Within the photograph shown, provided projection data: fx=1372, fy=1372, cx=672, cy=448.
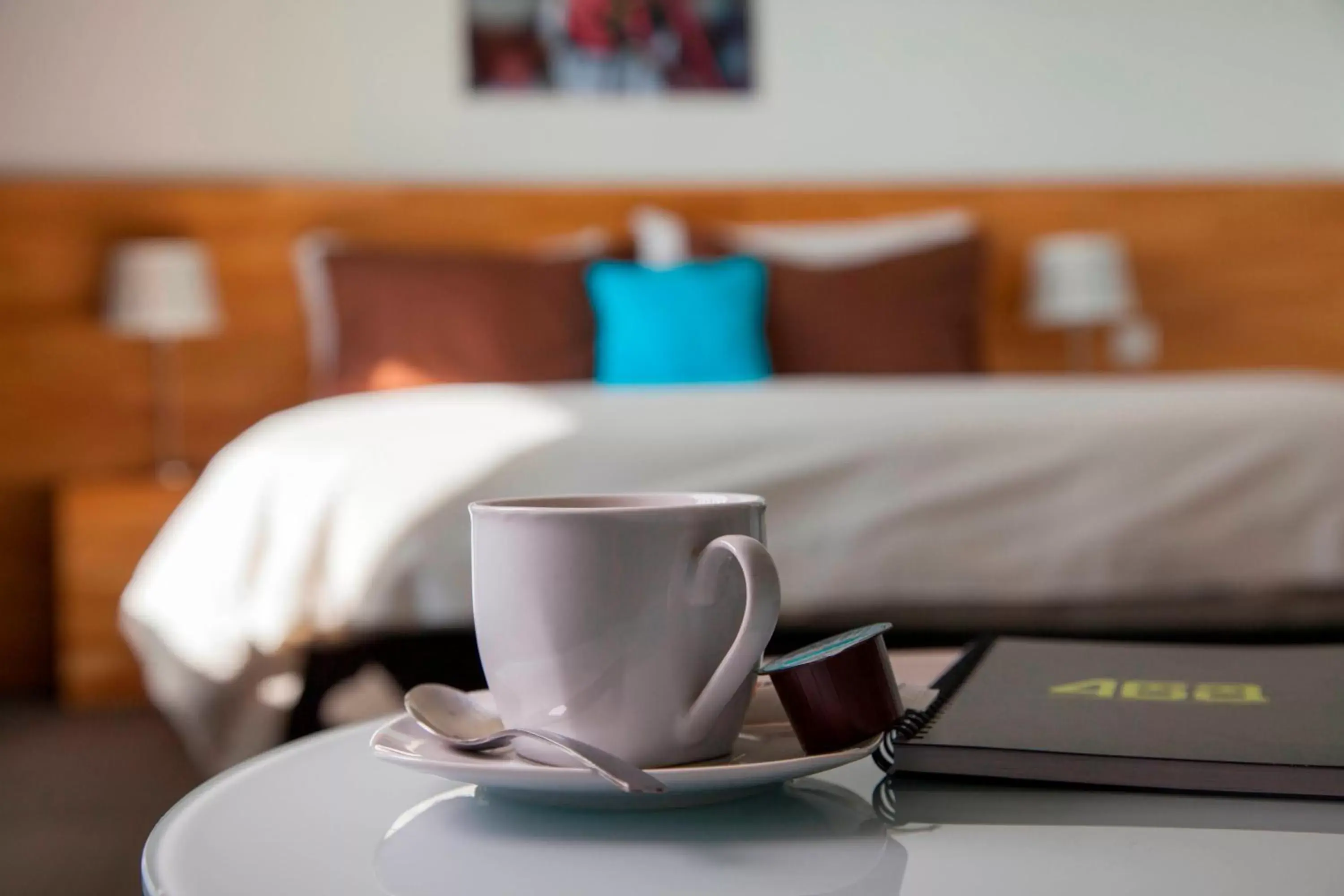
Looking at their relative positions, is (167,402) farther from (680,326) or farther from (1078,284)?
(1078,284)

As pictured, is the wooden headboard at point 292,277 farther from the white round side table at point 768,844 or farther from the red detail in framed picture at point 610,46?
the white round side table at point 768,844

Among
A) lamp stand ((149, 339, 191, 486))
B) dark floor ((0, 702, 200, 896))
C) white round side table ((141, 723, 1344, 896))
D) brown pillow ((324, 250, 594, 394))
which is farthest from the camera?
lamp stand ((149, 339, 191, 486))

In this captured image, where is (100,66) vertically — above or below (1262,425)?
above

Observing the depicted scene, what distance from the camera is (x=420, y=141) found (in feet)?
12.8

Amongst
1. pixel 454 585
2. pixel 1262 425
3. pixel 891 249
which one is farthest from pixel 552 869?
pixel 891 249

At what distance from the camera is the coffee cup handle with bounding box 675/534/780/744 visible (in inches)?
21.1

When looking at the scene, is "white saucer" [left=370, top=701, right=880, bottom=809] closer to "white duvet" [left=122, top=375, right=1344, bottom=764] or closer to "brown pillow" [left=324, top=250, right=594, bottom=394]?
"white duvet" [left=122, top=375, right=1344, bottom=764]

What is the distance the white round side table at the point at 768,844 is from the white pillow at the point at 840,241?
10.1ft

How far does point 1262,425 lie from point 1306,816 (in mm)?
1528

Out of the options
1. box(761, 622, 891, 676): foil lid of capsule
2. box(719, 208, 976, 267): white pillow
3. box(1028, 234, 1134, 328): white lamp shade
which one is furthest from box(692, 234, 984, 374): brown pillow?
box(761, 622, 891, 676): foil lid of capsule

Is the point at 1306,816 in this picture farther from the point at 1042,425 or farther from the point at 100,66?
the point at 100,66

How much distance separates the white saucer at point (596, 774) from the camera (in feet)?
1.67

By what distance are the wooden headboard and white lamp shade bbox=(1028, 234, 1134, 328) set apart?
0.16m

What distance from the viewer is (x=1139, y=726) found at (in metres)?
0.59
